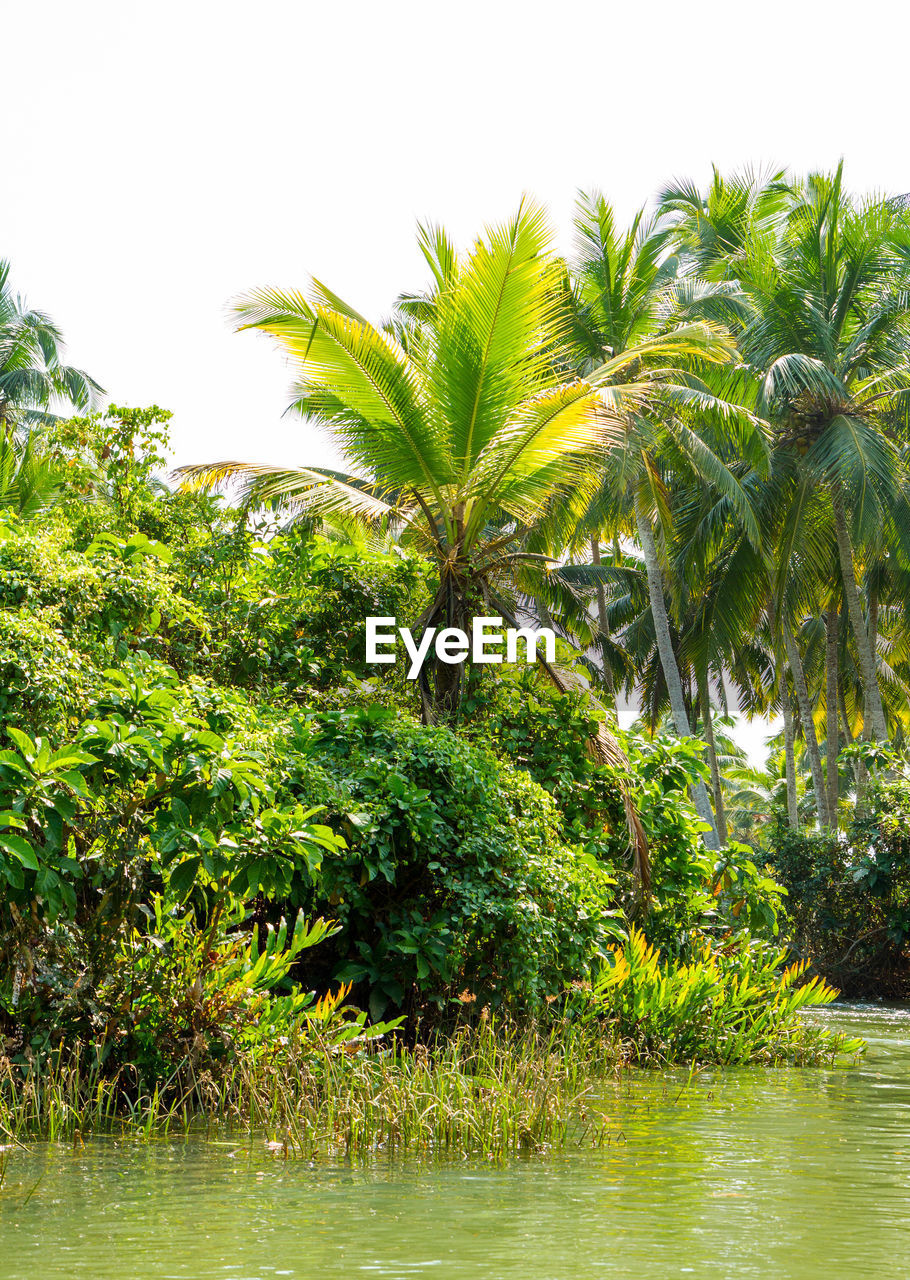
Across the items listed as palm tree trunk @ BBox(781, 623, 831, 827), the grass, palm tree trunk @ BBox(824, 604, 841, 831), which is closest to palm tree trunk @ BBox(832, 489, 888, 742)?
palm tree trunk @ BBox(824, 604, 841, 831)

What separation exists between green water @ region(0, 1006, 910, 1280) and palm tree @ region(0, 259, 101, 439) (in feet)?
82.8

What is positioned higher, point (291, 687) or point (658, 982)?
point (291, 687)

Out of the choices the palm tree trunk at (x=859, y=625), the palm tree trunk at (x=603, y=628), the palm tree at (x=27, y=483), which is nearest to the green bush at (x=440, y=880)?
the palm tree at (x=27, y=483)

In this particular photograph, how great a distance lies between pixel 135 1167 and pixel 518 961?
369cm

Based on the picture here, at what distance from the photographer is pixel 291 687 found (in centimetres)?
1112

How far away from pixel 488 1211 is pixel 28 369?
27.9m

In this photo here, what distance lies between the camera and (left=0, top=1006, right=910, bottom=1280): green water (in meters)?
4.25

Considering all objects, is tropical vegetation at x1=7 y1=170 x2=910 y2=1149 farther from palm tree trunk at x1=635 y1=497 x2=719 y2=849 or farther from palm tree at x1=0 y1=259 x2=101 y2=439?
palm tree at x1=0 y1=259 x2=101 y2=439

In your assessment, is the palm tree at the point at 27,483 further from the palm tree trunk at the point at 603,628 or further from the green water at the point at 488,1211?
the palm tree trunk at the point at 603,628

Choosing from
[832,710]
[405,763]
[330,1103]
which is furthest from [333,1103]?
[832,710]

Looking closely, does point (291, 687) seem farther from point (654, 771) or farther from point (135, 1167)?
point (135, 1167)

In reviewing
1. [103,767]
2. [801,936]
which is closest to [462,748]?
[103,767]

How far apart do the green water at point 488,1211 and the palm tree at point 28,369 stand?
25.2 meters

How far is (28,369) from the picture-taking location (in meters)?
29.6
